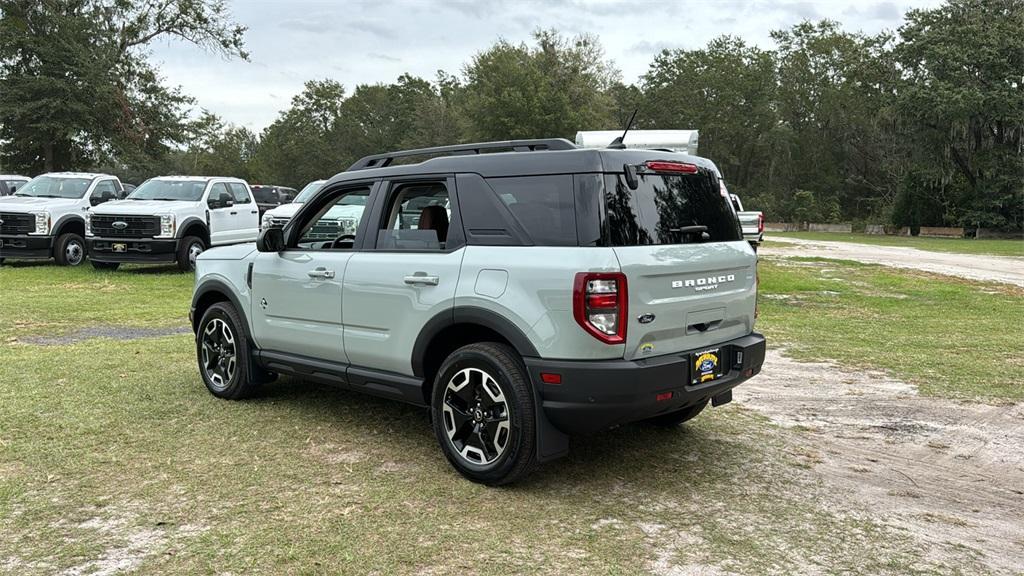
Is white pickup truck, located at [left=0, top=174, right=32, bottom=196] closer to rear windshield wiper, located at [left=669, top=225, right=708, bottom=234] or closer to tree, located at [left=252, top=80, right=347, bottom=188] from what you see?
rear windshield wiper, located at [left=669, top=225, right=708, bottom=234]

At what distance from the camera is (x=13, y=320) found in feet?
32.3

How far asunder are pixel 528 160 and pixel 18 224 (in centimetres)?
1564

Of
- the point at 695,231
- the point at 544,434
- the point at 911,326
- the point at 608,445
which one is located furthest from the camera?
the point at 911,326

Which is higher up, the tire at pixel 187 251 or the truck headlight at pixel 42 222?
the truck headlight at pixel 42 222

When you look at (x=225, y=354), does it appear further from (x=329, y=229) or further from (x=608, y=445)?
(x=608, y=445)

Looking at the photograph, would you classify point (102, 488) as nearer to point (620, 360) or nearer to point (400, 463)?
point (400, 463)

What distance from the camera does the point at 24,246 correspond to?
52.9 ft

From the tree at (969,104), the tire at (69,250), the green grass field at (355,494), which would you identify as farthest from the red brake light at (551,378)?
the tree at (969,104)

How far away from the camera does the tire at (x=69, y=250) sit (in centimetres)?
1645

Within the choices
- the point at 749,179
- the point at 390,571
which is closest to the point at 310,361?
the point at 390,571

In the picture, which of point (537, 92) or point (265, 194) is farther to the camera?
point (537, 92)

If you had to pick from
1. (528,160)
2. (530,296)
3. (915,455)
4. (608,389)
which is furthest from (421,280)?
(915,455)

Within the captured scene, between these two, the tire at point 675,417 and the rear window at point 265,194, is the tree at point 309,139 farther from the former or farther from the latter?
the tire at point 675,417

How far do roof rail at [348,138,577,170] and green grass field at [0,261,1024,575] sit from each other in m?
1.85
